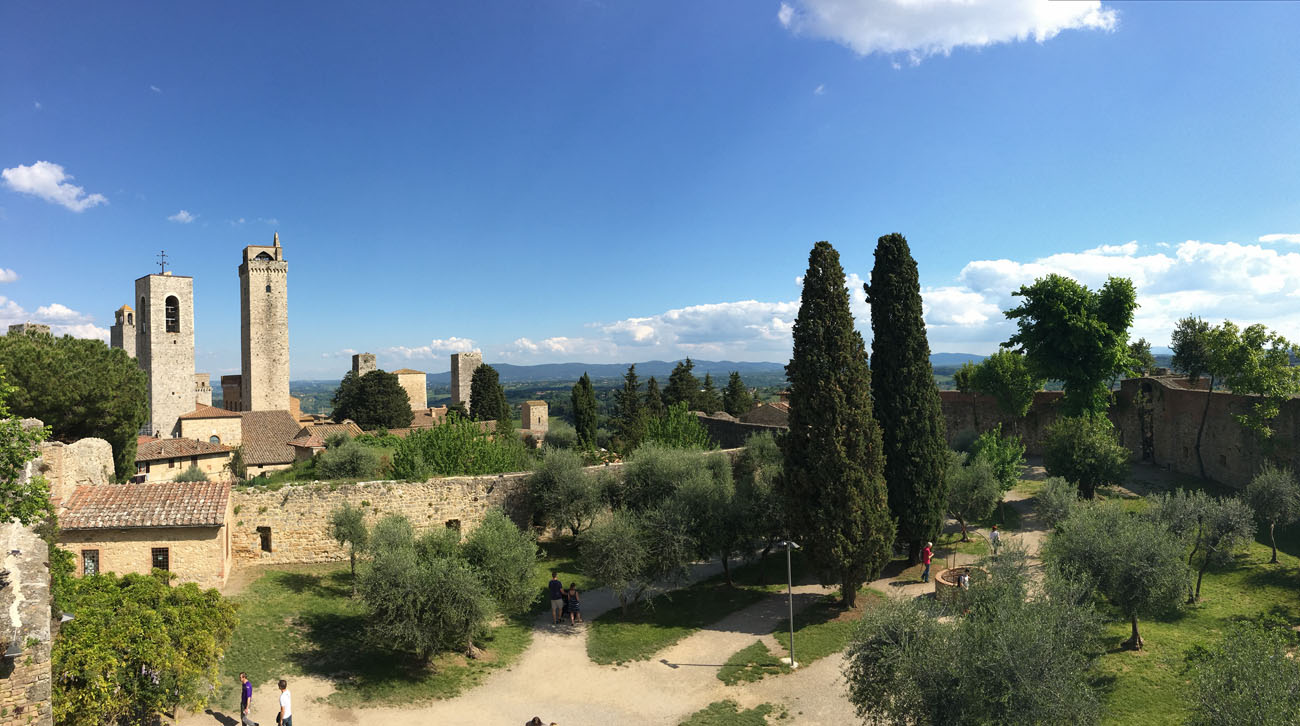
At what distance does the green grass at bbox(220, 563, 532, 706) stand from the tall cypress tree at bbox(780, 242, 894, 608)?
9.10 metres

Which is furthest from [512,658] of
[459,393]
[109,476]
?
[459,393]

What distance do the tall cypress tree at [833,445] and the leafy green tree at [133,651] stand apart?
15008 mm

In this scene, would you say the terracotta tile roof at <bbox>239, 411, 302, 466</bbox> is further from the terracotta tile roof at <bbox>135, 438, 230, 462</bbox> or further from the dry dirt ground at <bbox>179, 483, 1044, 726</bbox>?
the dry dirt ground at <bbox>179, 483, 1044, 726</bbox>

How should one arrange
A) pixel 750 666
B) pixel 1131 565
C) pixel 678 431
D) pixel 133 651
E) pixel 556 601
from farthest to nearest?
pixel 678 431, pixel 556 601, pixel 750 666, pixel 1131 565, pixel 133 651

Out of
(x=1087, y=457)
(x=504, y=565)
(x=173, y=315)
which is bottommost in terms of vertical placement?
(x=504, y=565)

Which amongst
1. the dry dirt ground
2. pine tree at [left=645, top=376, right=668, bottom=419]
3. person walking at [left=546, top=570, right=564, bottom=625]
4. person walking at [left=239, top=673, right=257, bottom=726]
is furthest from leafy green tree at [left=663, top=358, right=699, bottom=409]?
person walking at [left=239, top=673, right=257, bottom=726]

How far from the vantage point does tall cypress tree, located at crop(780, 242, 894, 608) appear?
63.6 feet

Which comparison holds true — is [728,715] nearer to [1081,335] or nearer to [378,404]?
[1081,335]

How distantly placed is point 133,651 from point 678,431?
2600 cm

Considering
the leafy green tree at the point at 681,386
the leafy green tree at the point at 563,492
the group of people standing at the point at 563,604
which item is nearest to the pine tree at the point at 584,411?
the leafy green tree at the point at 681,386

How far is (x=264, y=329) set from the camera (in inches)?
2608

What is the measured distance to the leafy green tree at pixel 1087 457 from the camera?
26219 millimetres

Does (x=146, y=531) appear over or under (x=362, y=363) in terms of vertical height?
under

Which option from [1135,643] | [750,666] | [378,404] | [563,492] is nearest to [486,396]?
[378,404]
